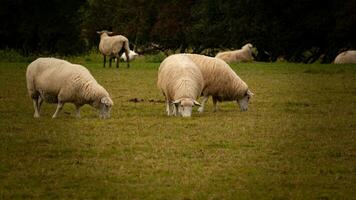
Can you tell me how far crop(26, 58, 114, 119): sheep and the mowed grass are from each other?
1.13ft

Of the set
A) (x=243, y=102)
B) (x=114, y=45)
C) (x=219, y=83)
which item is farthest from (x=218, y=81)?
(x=114, y=45)

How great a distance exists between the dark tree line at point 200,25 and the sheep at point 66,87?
94.6 feet

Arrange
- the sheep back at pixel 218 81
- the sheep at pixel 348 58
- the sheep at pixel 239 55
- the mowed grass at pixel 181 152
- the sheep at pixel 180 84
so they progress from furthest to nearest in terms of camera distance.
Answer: the sheep at pixel 239 55 < the sheep at pixel 348 58 < the sheep back at pixel 218 81 < the sheep at pixel 180 84 < the mowed grass at pixel 181 152

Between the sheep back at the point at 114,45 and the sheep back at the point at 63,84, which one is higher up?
the sheep back at the point at 63,84

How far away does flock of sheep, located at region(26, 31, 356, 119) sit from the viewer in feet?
55.8

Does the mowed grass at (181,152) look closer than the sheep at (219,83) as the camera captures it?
Yes

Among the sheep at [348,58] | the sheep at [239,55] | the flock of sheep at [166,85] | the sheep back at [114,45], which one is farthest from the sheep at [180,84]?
the sheep at [348,58]

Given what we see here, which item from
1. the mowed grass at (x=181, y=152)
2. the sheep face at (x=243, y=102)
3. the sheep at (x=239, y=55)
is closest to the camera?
the mowed grass at (x=181, y=152)

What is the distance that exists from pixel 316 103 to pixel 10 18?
34.5m

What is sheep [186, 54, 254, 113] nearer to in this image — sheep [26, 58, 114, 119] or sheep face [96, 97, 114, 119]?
sheep face [96, 97, 114, 119]

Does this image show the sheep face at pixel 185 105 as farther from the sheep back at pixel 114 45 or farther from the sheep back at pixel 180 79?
the sheep back at pixel 114 45

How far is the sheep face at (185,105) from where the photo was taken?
17.2m

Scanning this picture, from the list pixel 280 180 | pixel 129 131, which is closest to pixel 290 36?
pixel 129 131

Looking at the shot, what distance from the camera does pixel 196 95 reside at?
18.0 m
